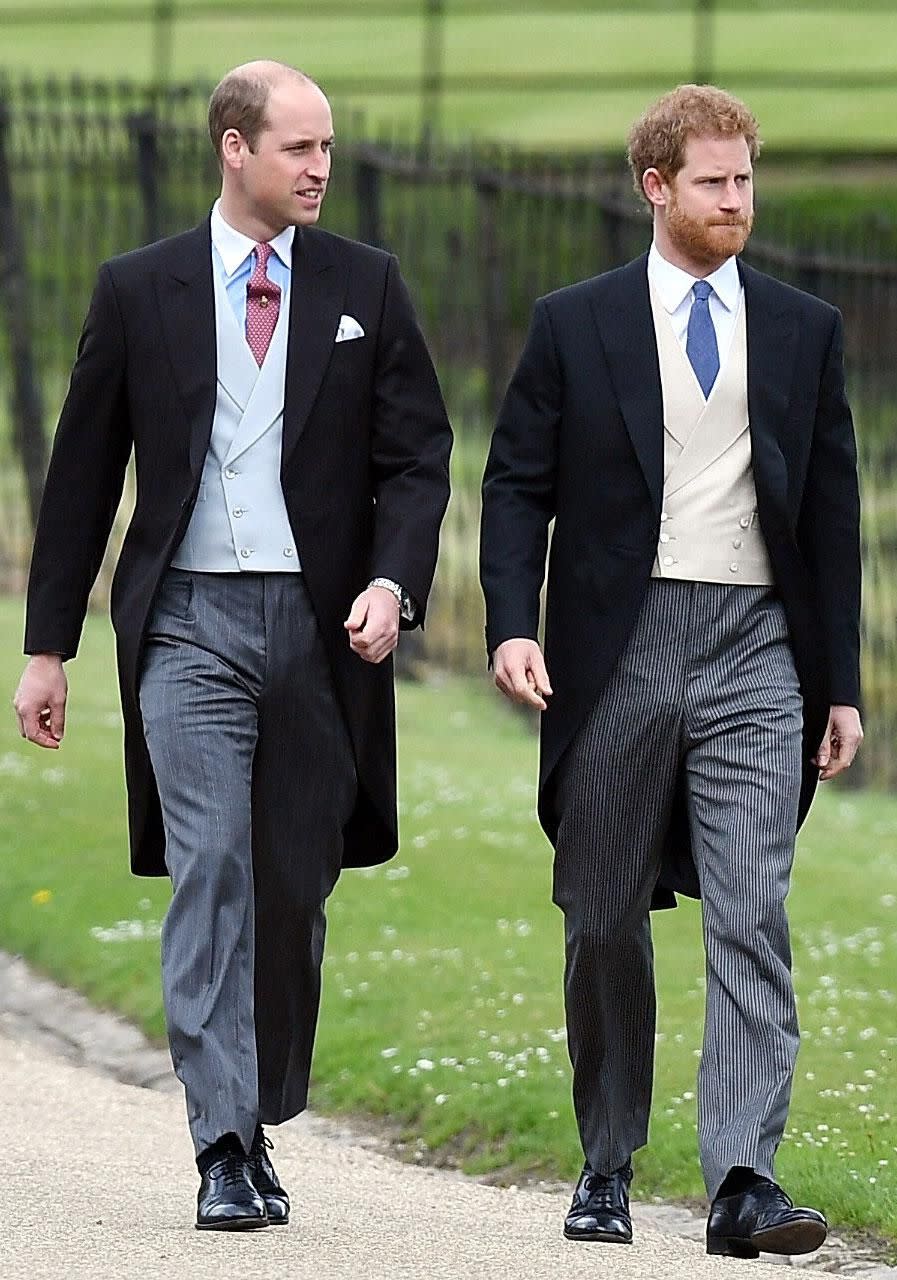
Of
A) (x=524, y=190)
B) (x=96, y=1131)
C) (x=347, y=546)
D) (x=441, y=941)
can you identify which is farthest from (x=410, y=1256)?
(x=524, y=190)

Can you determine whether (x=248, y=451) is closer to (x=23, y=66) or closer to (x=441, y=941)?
(x=441, y=941)

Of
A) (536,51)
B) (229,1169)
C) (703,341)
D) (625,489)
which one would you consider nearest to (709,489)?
(625,489)

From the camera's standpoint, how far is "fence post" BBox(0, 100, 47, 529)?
1521 centimetres

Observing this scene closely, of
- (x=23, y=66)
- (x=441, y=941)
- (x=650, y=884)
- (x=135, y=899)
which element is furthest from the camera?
(x=23, y=66)

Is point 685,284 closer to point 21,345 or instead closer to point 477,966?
point 477,966

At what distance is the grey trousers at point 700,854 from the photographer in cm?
501

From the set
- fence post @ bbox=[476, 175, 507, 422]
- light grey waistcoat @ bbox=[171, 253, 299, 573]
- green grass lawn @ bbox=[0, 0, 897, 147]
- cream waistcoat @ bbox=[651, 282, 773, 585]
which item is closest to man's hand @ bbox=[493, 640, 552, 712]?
cream waistcoat @ bbox=[651, 282, 773, 585]

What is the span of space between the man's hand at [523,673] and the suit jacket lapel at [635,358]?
0.34 m

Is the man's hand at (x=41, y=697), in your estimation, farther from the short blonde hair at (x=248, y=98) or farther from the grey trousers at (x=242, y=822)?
the short blonde hair at (x=248, y=98)

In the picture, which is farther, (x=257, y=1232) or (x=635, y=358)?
(x=635, y=358)

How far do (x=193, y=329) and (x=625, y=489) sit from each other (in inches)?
32.8

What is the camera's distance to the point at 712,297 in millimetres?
5227

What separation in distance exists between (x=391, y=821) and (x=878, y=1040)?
239cm

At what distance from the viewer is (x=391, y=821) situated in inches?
216
